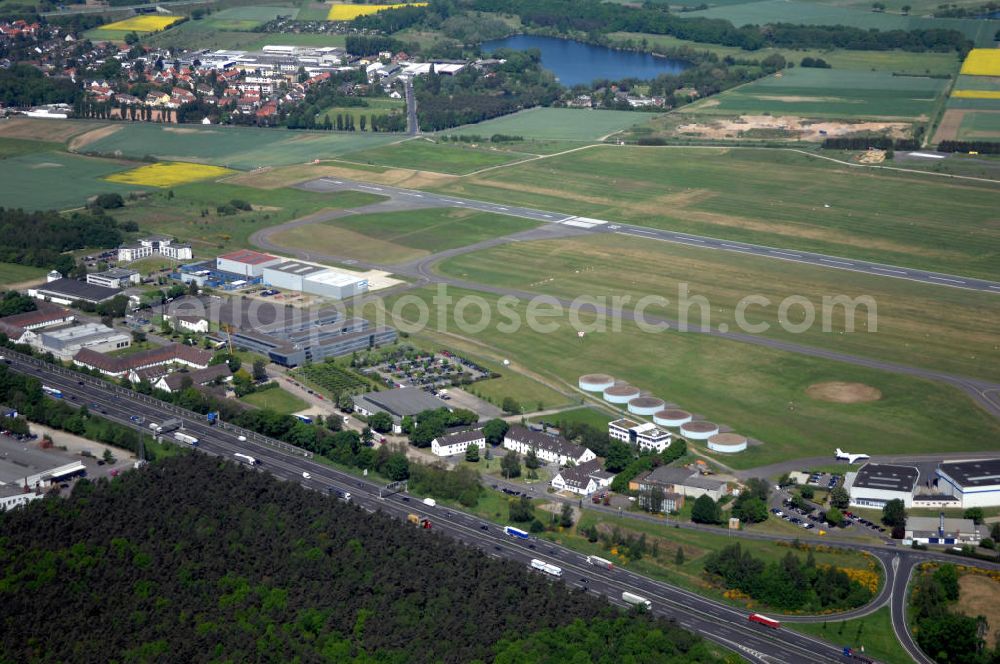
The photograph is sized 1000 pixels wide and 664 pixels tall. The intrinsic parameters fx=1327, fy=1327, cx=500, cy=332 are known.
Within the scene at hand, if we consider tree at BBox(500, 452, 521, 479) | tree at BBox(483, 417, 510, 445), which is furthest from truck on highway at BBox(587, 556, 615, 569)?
tree at BBox(483, 417, 510, 445)

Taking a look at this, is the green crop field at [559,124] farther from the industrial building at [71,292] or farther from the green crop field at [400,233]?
the industrial building at [71,292]

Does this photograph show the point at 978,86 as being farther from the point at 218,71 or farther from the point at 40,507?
the point at 40,507

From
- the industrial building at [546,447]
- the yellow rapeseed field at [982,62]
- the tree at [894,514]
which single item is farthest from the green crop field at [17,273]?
the yellow rapeseed field at [982,62]

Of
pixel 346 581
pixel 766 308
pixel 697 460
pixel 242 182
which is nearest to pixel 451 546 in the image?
pixel 346 581

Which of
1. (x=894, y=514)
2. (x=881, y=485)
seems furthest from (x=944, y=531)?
(x=881, y=485)

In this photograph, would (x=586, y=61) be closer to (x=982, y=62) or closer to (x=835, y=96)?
(x=835, y=96)

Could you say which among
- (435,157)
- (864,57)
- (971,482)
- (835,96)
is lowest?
(971,482)

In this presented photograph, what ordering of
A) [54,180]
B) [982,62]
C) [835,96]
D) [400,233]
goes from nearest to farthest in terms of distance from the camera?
[400,233] < [54,180] < [835,96] < [982,62]
